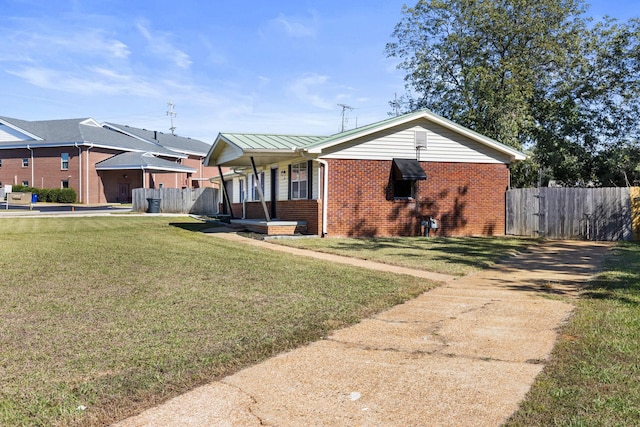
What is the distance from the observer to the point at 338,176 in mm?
17156

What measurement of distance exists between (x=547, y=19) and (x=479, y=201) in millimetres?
14461

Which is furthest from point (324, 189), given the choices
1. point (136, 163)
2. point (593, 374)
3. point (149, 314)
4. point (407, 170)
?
point (136, 163)

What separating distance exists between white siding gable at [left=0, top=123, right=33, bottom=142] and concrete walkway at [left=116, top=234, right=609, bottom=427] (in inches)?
1726

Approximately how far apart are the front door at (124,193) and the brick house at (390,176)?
85.4 feet

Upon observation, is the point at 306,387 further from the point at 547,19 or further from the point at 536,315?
the point at 547,19

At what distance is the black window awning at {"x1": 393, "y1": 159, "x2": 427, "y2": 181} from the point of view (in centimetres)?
1701

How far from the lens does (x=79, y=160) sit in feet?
132

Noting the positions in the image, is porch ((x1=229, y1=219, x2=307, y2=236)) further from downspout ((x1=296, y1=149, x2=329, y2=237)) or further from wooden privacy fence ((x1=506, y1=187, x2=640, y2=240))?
wooden privacy fence ((x1=506, y1=187, x2=640, y2=240))

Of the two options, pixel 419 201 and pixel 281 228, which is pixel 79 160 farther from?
pixel 419 201

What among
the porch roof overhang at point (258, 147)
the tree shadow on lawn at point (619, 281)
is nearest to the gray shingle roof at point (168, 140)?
the porch roof overhang at point (258, 147)

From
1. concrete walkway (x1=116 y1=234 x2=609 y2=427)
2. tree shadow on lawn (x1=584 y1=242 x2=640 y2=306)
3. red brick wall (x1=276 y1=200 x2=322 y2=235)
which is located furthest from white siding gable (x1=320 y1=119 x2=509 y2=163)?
concrete walkway (x1=116 y1=234 x2=609 y2=427)

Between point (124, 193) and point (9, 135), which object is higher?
point (9, 135)

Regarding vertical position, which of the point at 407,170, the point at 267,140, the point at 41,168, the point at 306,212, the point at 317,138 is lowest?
the point at 306,212

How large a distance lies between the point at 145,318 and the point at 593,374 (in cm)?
447
